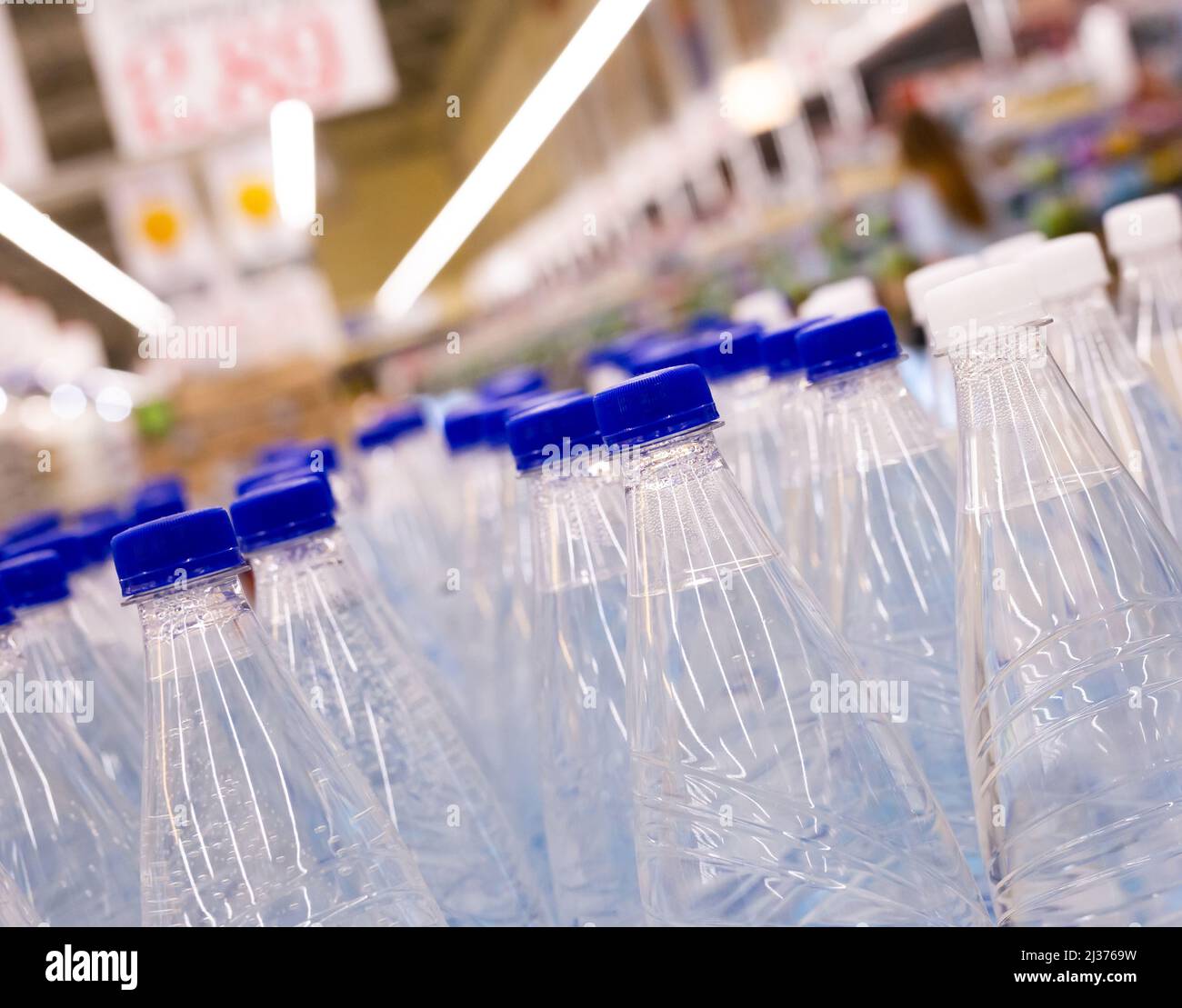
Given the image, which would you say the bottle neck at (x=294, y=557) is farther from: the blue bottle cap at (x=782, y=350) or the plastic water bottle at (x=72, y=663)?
the blue bottle cap at (x=782, y=350)

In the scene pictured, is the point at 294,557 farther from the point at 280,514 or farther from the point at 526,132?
the point at 526,132

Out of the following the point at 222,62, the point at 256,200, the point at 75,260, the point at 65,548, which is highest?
the point at 256,200

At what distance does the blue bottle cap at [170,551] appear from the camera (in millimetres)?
754

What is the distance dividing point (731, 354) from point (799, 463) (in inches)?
6.0

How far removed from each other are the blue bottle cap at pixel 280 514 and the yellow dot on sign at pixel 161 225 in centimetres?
806

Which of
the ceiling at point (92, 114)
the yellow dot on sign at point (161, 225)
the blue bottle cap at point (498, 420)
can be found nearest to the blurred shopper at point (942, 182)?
the blue bottle cap at point (498, 420)

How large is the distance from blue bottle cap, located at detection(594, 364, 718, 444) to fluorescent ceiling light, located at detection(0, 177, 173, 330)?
504cm

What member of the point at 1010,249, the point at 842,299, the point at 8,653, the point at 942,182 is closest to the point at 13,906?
the point at 8,653

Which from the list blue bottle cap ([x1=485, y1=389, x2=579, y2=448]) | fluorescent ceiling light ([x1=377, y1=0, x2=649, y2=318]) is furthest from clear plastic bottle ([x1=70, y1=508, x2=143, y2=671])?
fluorescent ceiling light ([x1=377, y1=0, x2=649, y2=318])

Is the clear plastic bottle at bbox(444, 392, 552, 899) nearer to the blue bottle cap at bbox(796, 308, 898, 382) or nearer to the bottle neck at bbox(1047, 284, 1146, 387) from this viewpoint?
the blue bottle cap at bbox(796, 308, 898, 382)

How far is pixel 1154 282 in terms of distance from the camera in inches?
48.1

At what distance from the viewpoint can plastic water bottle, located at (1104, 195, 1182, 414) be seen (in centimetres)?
117

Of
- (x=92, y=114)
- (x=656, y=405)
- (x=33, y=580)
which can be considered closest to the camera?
(x=656, y=405)
